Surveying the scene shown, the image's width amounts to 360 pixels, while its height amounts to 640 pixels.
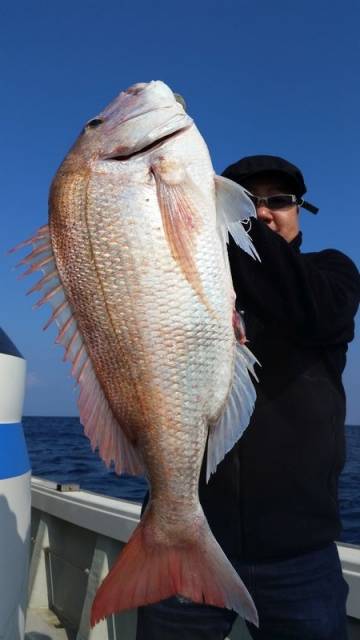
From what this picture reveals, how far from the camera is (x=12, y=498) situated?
3.02m

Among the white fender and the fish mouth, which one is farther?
the white fender

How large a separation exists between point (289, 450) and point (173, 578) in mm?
734

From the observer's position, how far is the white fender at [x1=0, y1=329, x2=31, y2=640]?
115 inches

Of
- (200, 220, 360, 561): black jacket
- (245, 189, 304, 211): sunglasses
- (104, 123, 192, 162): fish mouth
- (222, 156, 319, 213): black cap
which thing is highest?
(222, 156, 319, 213): black cap

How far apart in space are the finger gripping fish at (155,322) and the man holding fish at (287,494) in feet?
1.23

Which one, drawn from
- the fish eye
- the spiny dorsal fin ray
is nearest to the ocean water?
the spiny dorsal fin ray

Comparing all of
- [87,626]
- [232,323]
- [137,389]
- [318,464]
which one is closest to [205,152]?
[232,323]

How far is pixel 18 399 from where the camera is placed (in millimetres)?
3238

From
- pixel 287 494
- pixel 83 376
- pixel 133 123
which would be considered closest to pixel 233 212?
pixel 133 123

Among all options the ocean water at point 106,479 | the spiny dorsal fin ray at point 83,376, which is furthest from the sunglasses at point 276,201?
the ocean water at point 106,479

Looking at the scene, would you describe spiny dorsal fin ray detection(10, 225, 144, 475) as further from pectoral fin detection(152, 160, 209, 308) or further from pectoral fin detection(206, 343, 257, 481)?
pectoral fin detection(152, 160, 209, 308)

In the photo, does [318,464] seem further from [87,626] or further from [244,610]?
[87,626]

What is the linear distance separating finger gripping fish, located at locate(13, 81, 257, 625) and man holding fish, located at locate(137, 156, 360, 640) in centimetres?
37

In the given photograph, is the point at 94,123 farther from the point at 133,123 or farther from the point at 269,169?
the point at 269,169
